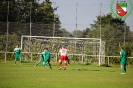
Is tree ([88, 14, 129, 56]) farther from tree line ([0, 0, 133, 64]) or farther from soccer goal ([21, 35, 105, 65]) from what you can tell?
soccer goal ([21, 35, 105, 65])

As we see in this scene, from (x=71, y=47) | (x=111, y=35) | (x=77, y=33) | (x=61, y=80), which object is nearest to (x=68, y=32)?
(x=77, y=33)

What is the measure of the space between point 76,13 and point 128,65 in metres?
9.51

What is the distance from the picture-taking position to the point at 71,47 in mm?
47000

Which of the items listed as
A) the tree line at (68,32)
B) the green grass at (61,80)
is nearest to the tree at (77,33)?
the tree line at (68,32)

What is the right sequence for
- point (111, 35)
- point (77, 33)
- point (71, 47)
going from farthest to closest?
point (111, 35), point (77, 33), point (71, 47)

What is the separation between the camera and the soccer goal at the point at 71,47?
45.3 metres

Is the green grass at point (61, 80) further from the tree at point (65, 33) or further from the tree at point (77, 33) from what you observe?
the tree at point (77, 33)

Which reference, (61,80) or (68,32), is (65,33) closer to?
(68,32)

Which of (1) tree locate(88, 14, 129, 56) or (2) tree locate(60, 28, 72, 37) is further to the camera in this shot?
(2) tree locate(60, 28, 72, 37)

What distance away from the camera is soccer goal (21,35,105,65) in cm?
4534

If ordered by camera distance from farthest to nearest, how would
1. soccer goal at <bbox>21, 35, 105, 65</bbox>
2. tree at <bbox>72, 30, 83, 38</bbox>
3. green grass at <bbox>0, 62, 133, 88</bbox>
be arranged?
1. tree at <bbox>72, 30, 83, 38</bbox>
2. soccer goal at <bbox>21, 35, 105, 65</bbox>
3. green grass at <bbox>0, 62, 133, 88</bbox>

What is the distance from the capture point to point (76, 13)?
48500 millimetres

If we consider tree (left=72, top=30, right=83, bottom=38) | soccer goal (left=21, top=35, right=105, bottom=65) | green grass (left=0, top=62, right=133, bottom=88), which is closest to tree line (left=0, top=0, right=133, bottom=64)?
tree (left=72, top=30, right=83, bottom=38)

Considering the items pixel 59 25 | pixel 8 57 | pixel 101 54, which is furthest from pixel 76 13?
pixel 8 57
